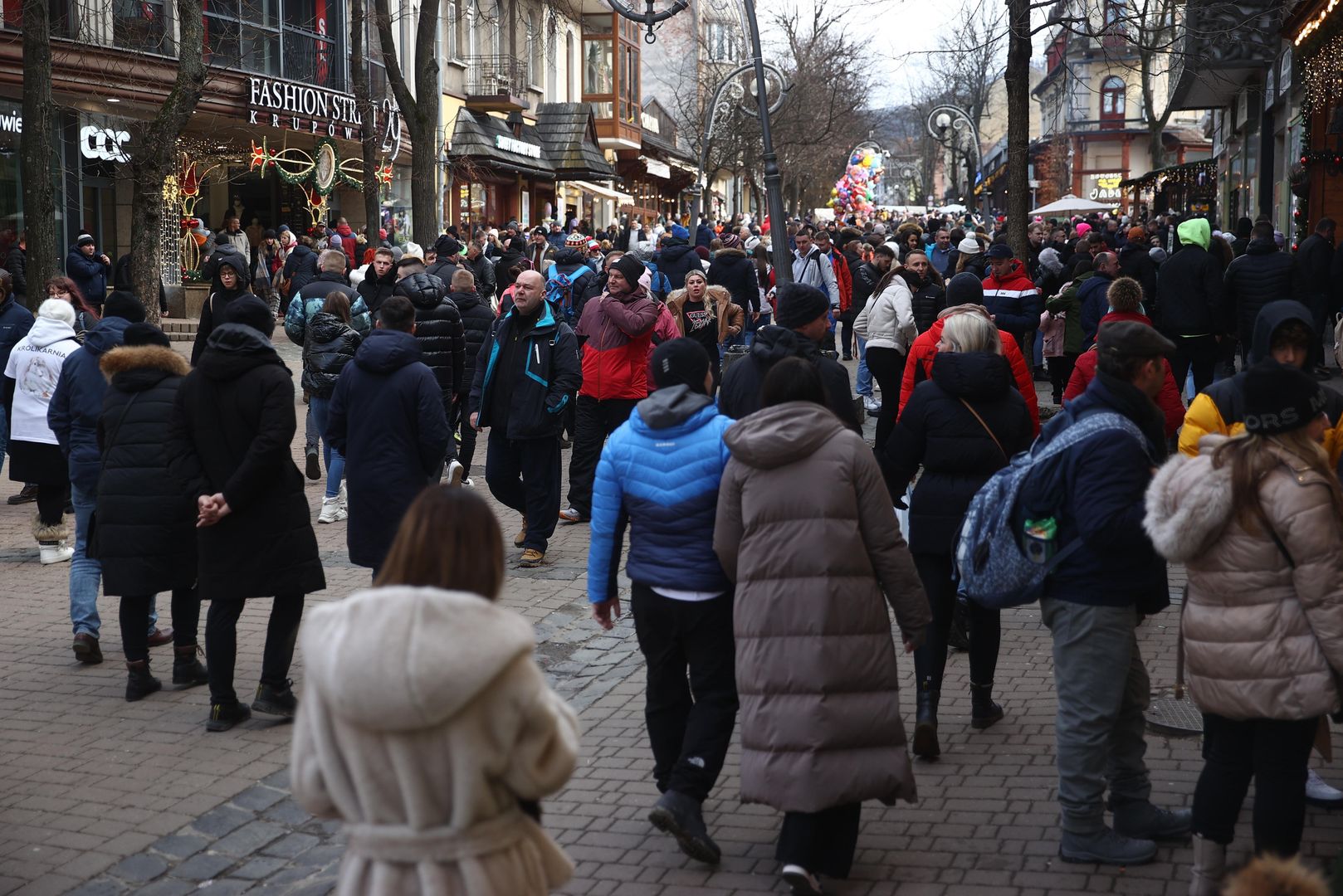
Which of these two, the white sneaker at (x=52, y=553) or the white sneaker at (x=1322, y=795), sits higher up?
the white sneaker at (x=52, y=553)

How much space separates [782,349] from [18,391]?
5.82 m

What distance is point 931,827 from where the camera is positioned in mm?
5320

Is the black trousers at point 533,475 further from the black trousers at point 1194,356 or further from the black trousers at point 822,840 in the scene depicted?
the black trousers at point 1194,356

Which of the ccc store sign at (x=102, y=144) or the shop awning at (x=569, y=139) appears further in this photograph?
the shop awning at (x=569, y=139)

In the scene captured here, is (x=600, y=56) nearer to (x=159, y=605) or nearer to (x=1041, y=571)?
(x=159, y=605)

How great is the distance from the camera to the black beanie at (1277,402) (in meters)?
4.21

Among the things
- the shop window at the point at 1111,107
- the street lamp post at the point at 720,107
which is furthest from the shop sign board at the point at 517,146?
the shop window at the point at 1111,107

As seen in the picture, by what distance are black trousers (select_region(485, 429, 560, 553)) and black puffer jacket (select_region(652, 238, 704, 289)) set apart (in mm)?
6069

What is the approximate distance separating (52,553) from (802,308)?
604cm

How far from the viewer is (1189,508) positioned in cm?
424

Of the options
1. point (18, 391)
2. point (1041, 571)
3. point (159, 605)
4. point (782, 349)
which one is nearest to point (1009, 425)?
point (782, 349)

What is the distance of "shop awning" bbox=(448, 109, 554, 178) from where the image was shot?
117 feet

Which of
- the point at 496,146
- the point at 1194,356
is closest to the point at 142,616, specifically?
the point at 1194,356

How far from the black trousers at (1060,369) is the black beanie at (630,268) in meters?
6.10
